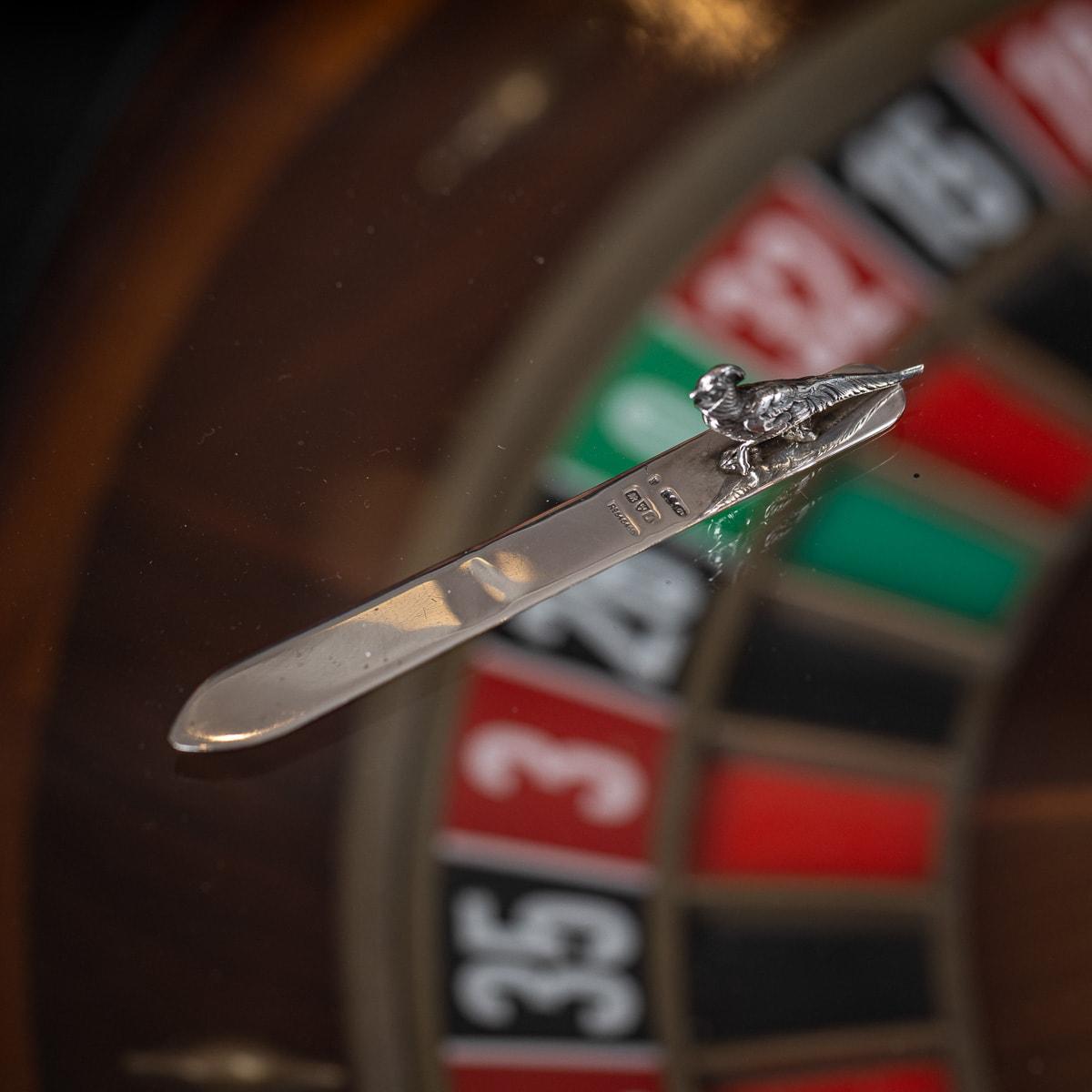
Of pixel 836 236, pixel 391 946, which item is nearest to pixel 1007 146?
pixel 836 236

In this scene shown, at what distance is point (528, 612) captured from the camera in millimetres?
955

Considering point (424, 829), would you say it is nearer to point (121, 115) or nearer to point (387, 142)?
point (387, 142)

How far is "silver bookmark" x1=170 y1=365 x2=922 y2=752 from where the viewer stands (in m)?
0.79

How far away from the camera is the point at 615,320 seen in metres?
1.24

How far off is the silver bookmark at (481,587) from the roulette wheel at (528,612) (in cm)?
4

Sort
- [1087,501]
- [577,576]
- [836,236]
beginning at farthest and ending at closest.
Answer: [836,236] → [1087,501] → [577,576]

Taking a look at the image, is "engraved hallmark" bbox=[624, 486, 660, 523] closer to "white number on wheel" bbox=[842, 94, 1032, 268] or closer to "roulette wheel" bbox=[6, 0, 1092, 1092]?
"roulette wheel" bbox=[6, 0, 1092, 1092]

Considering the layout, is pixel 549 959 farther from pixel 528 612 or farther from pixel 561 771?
pixel 528 612

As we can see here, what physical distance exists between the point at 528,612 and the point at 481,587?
16 cm

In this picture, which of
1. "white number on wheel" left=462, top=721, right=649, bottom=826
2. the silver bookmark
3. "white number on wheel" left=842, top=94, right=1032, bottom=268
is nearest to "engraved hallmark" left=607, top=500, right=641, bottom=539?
the silver bookmark

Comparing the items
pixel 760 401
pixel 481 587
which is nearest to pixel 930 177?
pixel 760 401

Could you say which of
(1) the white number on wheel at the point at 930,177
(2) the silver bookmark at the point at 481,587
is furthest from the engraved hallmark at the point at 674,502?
(1) the white number on wheel at the point at 930,177

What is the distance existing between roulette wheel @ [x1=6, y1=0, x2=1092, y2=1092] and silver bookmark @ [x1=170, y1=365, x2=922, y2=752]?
1.4 inches

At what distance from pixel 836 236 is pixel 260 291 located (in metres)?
0.64
